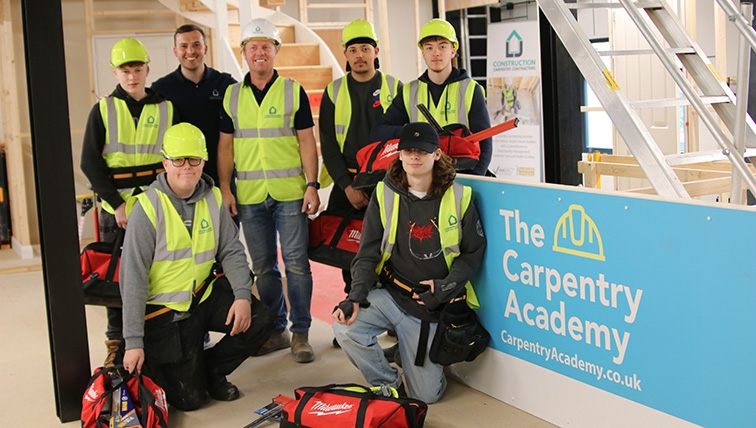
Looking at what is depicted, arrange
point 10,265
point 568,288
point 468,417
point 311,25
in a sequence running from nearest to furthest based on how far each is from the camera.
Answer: point 568,288, point 468,417, point 10,265, point 311,25

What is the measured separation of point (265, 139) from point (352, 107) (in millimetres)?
534

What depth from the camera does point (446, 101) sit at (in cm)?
454

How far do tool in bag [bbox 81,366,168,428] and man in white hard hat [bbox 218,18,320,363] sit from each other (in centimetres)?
115

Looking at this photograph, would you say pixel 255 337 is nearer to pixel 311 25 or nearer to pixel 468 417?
pixel 468 417

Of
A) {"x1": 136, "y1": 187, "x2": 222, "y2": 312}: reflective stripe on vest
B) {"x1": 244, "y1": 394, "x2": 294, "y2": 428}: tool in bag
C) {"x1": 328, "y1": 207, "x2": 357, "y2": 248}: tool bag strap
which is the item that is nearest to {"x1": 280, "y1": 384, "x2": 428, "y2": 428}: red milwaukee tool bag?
{"x1": 244, "y1": 394, "x2": 294, "y2": 428}: tool in bag

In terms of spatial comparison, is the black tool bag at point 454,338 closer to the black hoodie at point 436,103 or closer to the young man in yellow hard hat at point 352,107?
the black hoodie at point 436,103

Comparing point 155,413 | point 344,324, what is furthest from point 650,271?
point 155,413

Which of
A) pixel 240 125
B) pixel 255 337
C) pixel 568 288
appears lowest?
pixel 255 337

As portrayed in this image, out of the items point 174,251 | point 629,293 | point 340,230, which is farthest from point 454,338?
point 174,251

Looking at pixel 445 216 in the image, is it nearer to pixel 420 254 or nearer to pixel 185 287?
pixel 420 254

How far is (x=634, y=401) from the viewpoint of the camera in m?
3.35

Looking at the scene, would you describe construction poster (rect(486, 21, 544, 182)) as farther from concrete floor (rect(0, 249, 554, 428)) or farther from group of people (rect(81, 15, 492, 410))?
group of people (rect(81, 15, 492, 410))

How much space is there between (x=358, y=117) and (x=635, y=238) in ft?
6.56

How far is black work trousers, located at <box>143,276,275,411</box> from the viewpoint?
400 centimetres
